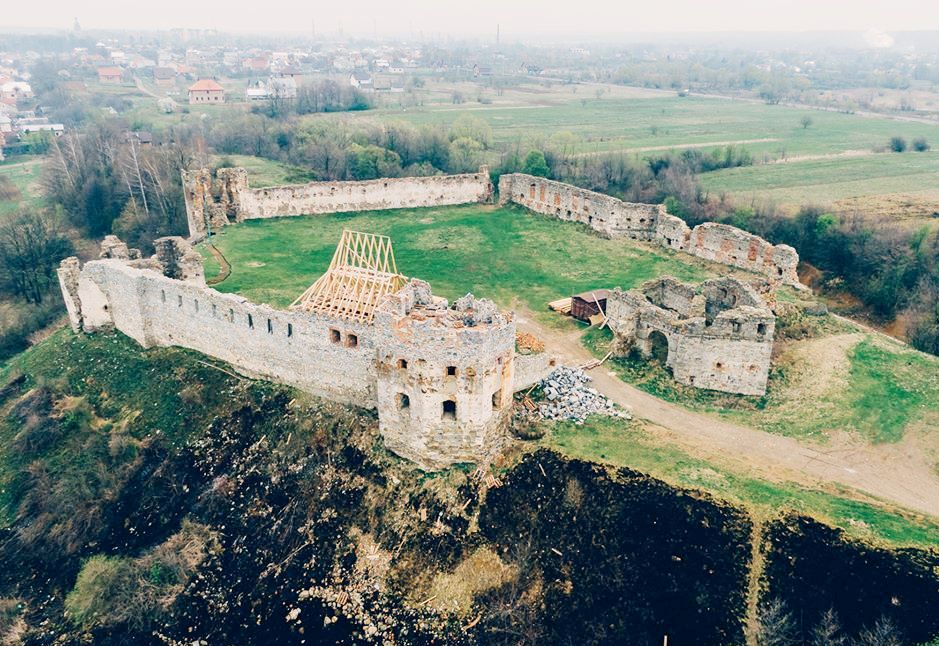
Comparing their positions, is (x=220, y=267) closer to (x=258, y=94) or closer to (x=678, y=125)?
(x=678, y=125)

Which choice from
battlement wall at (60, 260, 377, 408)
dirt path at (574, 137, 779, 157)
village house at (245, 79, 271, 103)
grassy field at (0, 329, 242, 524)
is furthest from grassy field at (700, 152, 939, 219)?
village house at (245, 79, 271, 103)

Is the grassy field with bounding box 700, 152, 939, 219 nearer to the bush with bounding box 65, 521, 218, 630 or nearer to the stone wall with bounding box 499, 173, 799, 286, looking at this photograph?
the stone wall with bounding box 499, 173, 799, 286

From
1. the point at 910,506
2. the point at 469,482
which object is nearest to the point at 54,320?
the point at 469,482

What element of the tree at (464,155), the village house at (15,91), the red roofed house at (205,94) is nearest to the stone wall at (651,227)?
the tree at (464,155)

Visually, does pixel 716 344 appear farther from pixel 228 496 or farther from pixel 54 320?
pixel 54 320

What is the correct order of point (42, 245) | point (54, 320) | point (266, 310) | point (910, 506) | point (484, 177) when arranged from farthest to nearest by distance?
point (484, 177)
point (42, 245)
point (54, 320)
point (266, 310)
point (910, 506)

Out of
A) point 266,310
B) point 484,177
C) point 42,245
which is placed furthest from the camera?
point 484,177

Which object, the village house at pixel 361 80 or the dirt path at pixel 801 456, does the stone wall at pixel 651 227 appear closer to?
the dirt path at pixel 801 456

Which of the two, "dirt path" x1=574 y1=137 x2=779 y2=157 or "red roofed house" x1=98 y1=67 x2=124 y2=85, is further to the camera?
"red roofed house" x1=98 y1=67 x2=124 y2=85
